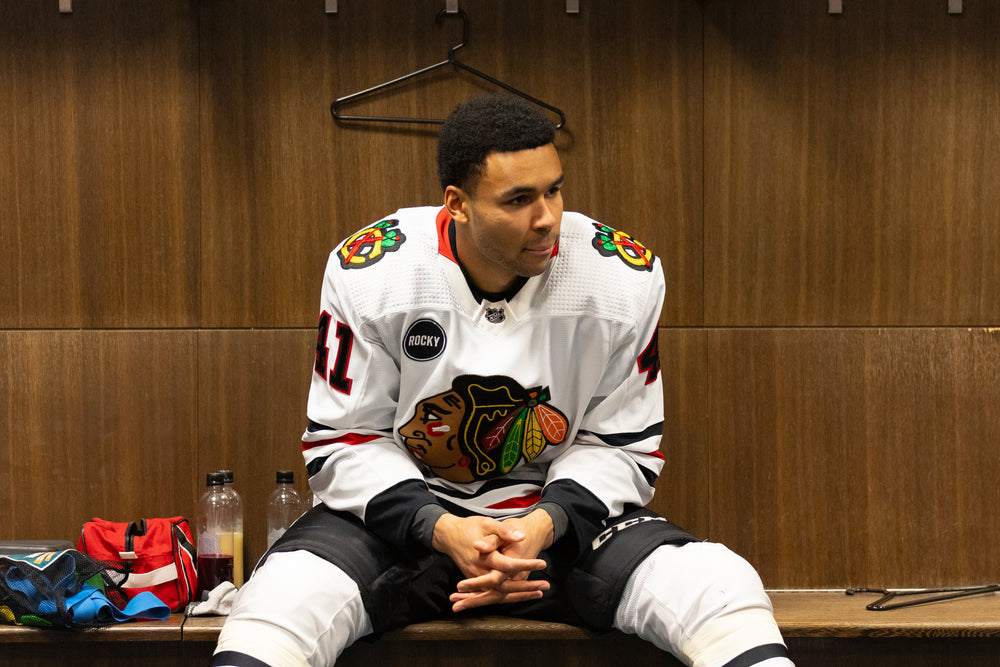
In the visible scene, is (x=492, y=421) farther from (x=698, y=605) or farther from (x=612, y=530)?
(x=698, y=605)

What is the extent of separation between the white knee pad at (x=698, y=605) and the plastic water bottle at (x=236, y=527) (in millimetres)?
1020

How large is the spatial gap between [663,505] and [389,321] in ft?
3.19

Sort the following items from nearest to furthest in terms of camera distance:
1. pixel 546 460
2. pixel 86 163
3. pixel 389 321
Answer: pixel 389 321 → pixel 546 460 → pixel 86 163

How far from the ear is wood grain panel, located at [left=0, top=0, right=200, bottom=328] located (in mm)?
848

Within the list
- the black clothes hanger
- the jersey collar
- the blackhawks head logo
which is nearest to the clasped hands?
the blackhawks head logo

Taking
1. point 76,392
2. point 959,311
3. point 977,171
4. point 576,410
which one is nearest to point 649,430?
point 576,410

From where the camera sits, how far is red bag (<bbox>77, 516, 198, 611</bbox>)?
2111 millimetres

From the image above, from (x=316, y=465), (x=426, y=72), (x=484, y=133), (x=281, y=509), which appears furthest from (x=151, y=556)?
(x=426, y=72)

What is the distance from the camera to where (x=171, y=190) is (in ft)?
7.74

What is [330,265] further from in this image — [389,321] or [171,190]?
[171,190]

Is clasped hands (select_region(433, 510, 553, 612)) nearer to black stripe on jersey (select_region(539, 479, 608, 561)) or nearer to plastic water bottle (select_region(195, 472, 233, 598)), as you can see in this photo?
black stripe on jersey (select_region(539, 479, 608, 561))

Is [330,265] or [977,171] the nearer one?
[330,265]

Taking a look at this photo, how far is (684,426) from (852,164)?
2.60ft

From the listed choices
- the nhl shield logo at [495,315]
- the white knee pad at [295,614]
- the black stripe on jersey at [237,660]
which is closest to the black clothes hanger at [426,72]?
the nhl shield logo at [495,315]
